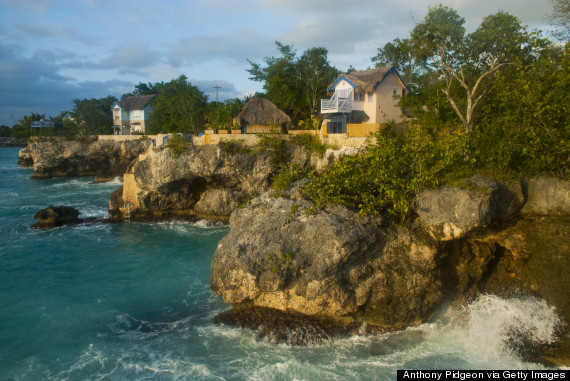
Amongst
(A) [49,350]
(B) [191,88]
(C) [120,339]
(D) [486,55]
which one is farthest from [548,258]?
(B) [191,88]

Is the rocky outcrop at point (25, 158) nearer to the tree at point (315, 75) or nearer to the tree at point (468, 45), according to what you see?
the tree at point (315, 75)

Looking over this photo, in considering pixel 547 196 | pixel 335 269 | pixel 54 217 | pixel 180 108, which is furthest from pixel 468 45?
pixel 180 108

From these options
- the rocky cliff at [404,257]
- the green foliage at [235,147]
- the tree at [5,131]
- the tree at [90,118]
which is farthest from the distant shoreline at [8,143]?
the rocky cliff at [404,257]

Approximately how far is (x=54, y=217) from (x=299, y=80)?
835 inches

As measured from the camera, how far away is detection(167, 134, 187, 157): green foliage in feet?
82.9

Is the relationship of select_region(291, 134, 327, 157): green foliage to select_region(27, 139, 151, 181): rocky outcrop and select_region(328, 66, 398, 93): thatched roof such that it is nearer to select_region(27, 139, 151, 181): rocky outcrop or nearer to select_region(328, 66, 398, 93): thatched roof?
select_region(328, 66, 398, 93): thatched roof

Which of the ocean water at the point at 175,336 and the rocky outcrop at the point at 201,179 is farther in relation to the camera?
the rocky outcrop at the point at 201,179

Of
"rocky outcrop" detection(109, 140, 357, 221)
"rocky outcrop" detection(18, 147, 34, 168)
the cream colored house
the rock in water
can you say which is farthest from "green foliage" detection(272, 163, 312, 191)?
"rocky outcrop" detection(18, 147, 34, 168)

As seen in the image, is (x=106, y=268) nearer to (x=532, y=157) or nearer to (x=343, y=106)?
(x=343, y=106)

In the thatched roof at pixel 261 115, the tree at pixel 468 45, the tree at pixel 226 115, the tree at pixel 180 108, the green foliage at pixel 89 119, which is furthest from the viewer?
the green foliage at pixel 89 119

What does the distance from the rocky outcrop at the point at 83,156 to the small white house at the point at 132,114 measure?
831 centimetres

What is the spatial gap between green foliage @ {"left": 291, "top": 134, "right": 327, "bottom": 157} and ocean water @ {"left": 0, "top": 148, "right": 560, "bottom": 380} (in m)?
10.1

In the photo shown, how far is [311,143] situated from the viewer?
80.0 ft

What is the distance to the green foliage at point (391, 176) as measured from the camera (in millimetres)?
13359
